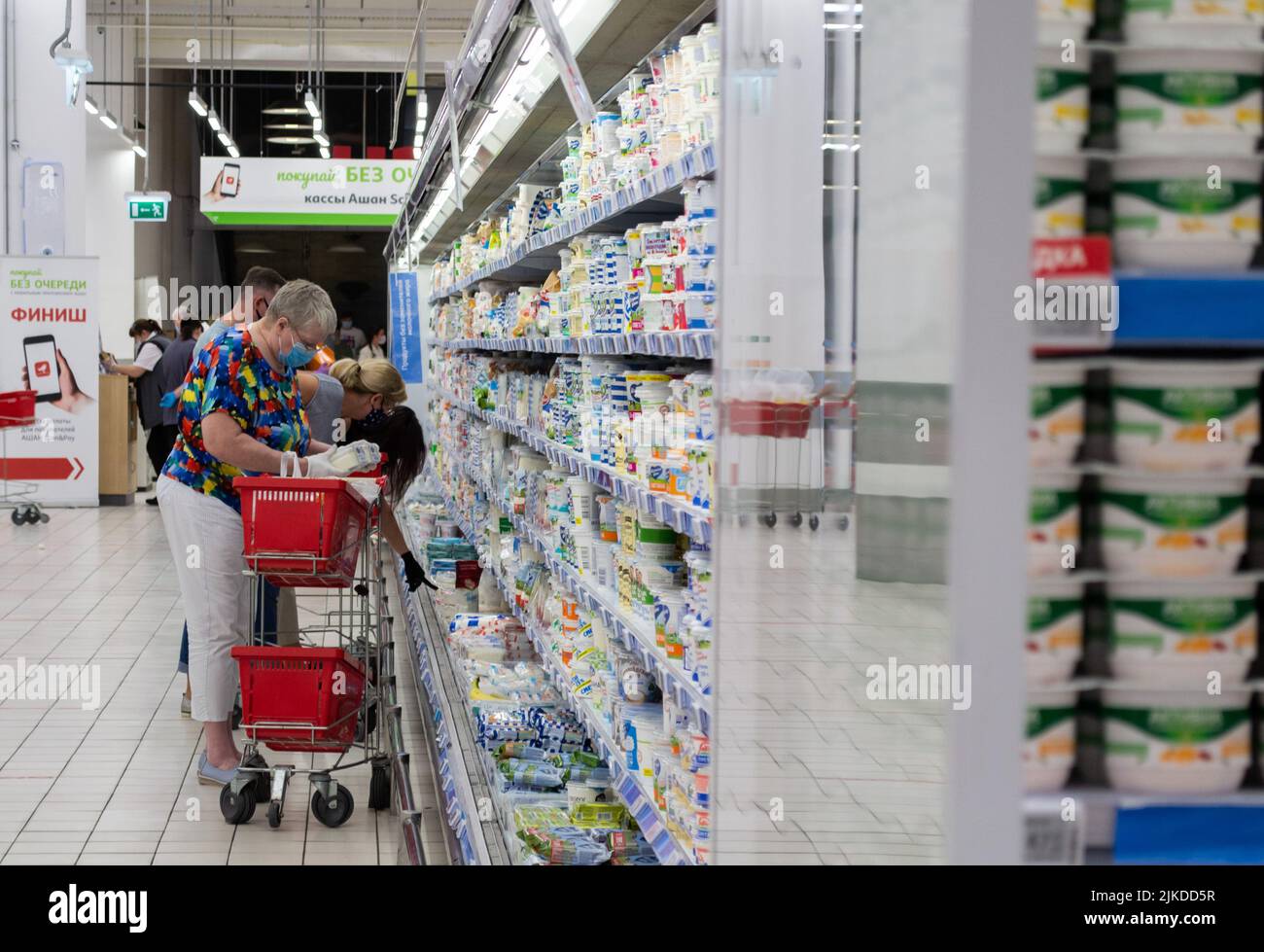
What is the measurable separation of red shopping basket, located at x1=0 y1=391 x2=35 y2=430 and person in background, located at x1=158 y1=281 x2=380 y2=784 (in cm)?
726

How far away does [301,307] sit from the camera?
4.50 m

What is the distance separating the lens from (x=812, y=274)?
171 cm

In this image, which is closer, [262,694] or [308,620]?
[262,694]

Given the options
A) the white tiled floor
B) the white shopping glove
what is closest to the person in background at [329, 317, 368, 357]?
the white tiled floor

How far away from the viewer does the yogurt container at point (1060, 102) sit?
128 cm

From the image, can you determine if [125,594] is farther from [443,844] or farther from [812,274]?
[812,274]

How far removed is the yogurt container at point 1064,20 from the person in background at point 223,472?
3.40 metres

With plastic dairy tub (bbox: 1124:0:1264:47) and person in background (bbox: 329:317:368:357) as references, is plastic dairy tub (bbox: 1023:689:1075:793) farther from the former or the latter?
person in background (bbox: 329:317:368:357)

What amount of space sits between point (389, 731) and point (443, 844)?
2.65ft

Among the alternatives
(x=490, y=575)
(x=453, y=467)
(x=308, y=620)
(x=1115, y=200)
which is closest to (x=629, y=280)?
(x=1115, y=200)

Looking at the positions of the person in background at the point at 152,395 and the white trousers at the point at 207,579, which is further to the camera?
the person in background at the point at 152,395

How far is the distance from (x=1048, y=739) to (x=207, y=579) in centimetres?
358

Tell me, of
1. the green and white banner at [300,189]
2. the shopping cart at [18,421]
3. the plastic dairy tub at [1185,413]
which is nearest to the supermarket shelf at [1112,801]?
the plastic dairy tub at [1185,413]

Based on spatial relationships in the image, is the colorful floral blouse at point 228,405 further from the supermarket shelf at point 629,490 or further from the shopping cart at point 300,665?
the supermarket shelf at point 629,490
